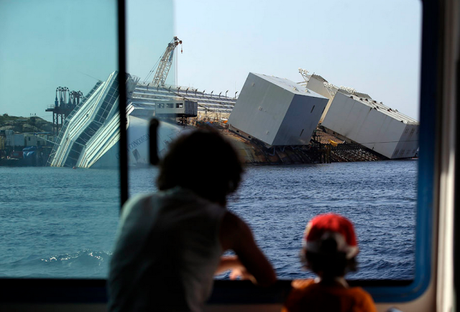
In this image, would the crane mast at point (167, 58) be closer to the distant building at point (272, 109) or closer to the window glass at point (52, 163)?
the window glass at point (52, 163)

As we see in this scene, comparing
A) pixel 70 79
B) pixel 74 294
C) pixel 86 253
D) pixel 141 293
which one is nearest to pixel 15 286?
pixel 74 294

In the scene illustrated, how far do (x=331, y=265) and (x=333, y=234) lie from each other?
44 millimetres

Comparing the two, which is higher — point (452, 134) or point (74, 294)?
point (452, 134)

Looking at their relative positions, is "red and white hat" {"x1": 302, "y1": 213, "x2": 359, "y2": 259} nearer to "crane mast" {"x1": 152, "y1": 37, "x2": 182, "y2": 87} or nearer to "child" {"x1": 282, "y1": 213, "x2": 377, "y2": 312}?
"child" {"x1": 282, "y1": 213, "x2": 377, "y2": 312}

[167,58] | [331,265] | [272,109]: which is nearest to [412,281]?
[331,265]

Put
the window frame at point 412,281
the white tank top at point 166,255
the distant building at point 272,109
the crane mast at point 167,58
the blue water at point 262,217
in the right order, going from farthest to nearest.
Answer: the distant building at point 272,109, the blue water at point 262,217, the crane mast at point 167,58, the window frame at point 412,281, the white tank top at point 166,255

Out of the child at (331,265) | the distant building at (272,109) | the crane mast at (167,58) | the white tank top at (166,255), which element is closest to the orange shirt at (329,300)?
the child at (331,265)

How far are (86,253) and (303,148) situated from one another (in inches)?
568

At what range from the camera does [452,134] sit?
27.1 inches

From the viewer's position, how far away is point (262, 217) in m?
8.98

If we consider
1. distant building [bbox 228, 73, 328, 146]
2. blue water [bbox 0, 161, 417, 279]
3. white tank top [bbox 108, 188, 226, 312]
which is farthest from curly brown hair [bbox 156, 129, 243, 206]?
distant building [bbox 228, 73, 328, 146]

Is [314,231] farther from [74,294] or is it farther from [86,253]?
[86,253]

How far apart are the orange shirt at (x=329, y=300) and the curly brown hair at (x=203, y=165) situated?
0.55ft

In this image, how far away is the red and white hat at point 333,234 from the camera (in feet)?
1.81
